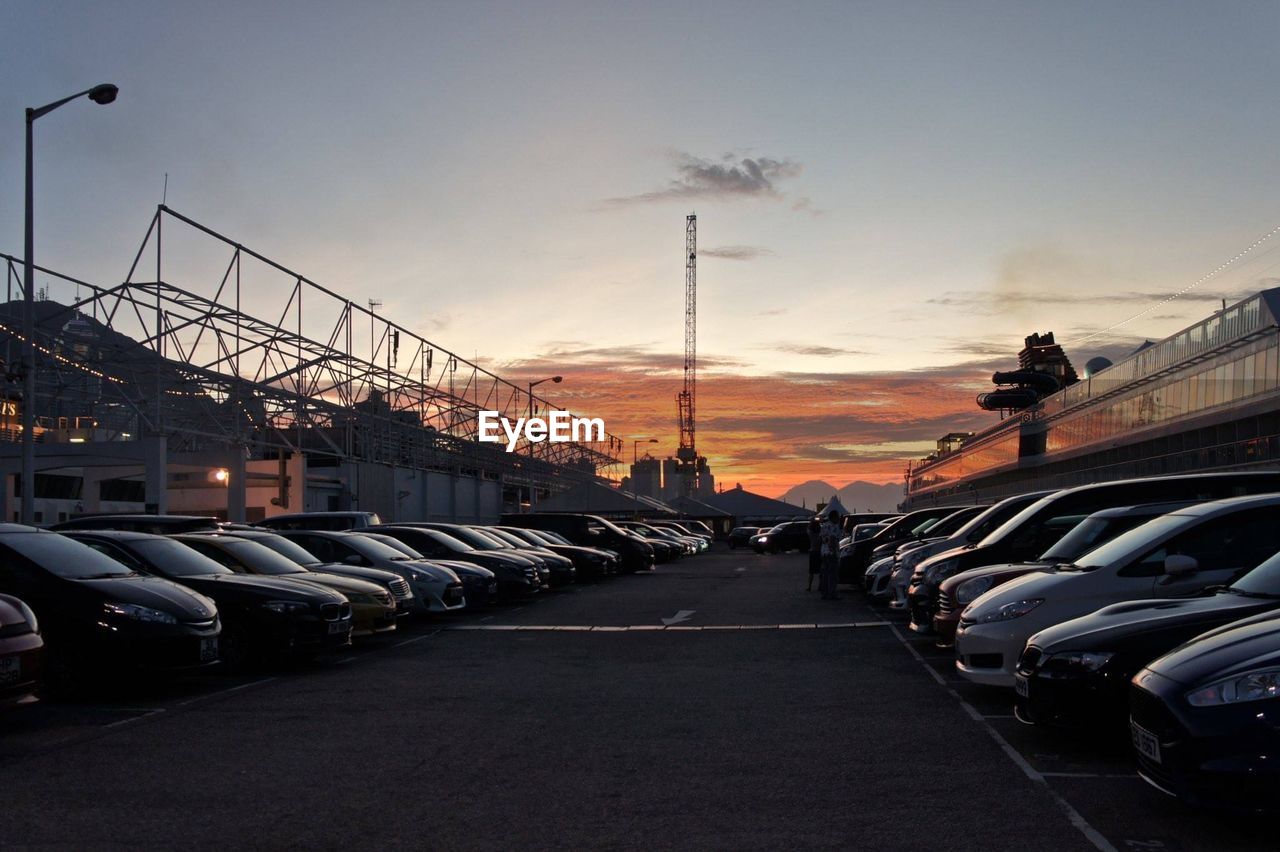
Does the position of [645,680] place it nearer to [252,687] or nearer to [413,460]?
[252,687]

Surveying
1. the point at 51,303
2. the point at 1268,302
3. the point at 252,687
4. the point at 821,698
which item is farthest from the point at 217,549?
→ the point at 51,303

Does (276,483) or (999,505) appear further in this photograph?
(276,483)

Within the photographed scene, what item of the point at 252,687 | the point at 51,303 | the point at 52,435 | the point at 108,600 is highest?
the point at 51,303

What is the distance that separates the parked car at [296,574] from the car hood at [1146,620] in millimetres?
8709

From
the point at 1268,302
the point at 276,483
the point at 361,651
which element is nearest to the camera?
the point at 361,651

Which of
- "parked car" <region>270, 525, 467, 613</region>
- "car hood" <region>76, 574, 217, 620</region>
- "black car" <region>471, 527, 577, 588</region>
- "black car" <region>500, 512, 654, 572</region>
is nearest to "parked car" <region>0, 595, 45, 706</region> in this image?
"car hood" <region>76, 574, 217, 620</region>

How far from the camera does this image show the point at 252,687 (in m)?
11.4

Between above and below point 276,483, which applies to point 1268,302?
above

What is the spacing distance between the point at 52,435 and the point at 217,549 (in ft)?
106

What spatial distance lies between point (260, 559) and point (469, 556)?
783 cm

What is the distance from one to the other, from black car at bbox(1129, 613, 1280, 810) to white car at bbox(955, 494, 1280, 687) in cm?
293

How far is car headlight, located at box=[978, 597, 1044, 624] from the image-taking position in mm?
9508

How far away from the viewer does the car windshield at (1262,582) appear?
7434 mm

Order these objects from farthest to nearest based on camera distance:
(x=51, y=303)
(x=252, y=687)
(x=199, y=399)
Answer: (x=51, y=303) → (x=199, y=399) → (x=252, y=687)
